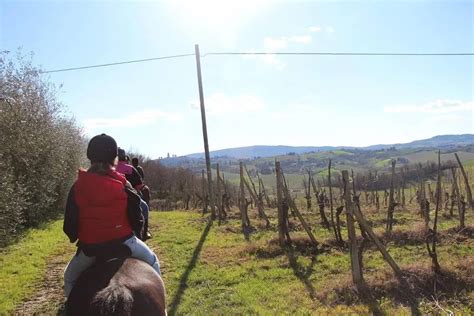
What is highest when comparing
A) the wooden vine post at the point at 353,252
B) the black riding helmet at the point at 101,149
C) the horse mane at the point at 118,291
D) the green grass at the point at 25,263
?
the black riding helmet at the point at 101,149

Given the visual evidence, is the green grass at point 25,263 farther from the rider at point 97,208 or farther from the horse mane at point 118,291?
the horse mane at point 118,291

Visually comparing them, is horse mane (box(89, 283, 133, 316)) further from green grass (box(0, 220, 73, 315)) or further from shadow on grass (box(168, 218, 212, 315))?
green grass (box(0, 220, 73, 315))

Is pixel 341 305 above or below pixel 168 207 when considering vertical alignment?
above

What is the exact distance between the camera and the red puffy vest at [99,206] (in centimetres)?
408

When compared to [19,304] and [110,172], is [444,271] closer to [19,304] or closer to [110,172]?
[110,172]

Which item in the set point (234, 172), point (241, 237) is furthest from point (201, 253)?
point (234, 172)

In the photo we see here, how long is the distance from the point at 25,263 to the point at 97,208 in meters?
8.66

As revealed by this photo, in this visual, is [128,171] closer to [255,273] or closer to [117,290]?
[255,273]

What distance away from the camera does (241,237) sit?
14.6 meters

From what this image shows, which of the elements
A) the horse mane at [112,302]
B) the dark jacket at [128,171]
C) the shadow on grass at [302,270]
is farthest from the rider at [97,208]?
the dark jacket at [128,171]

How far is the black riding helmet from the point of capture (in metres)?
4.19

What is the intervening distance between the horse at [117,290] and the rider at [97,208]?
0.17 metres

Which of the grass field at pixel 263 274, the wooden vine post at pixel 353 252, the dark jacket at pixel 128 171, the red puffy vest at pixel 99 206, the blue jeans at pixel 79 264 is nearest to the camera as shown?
the red puffy vest at pixel 99 206

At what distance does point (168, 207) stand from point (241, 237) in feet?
75.9
